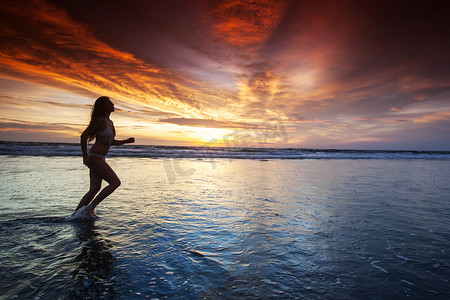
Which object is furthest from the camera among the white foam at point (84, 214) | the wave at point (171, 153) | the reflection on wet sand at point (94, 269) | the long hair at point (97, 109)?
the wave at point (171, 153)

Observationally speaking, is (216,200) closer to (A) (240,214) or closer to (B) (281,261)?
(A) (240,214)

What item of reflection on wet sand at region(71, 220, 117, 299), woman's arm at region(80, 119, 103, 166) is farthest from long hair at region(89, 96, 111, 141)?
reflection on wet sand at region(71, 220, 117, 299)

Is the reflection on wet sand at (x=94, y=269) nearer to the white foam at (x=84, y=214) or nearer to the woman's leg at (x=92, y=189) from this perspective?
the white foam at (x=84, y=214)

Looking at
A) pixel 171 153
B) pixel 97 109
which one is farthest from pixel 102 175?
pixel 171 153

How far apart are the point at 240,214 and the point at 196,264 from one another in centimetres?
226

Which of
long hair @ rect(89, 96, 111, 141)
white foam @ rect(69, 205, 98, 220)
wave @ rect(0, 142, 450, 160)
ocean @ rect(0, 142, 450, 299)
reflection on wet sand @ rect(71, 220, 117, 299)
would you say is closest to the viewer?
reflection on wet sand @ rect(71, 220, 117, 299)

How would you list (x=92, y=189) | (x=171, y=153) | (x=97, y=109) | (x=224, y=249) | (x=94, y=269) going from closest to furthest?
(x=94, y=269) < (x=224, y=249) < (x=97, y=109) < (x=92, y=189) < (x=171, y=153)

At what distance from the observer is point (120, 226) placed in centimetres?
415

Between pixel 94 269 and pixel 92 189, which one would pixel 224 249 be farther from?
pixel 92 189

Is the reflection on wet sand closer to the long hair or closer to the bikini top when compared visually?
the bikini top

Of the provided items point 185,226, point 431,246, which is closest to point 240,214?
point 185,226

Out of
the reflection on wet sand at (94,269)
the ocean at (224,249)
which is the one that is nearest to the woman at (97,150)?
the ocean at (224,249)

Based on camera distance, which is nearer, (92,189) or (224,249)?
(224,249)

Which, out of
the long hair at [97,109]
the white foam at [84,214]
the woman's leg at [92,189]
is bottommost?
the white foam at [84,214]
